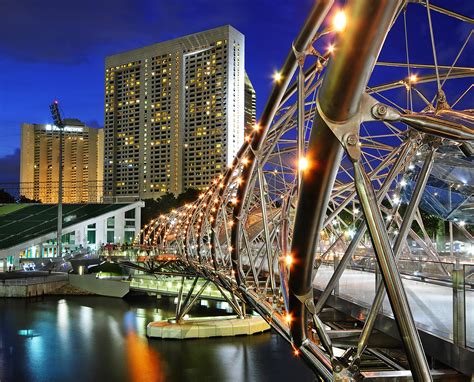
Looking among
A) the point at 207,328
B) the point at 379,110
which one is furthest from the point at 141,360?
the point at 379,110

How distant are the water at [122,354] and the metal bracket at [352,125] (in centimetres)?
2956

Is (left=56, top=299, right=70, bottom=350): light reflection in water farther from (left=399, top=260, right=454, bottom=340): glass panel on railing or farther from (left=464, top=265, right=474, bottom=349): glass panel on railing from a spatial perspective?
(left=464, top=265, right=474, bottom=349): glass panel on railing

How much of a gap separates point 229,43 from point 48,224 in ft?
340

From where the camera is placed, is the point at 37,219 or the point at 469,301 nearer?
the point at 469,301

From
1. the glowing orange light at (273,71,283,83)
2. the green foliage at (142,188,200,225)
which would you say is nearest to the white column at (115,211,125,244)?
the green foliage at (142,188,200,225)

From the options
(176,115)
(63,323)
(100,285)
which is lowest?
(63,323)

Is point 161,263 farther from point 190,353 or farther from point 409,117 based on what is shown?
point 409,117

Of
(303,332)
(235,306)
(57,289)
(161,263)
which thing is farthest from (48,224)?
(303,332)

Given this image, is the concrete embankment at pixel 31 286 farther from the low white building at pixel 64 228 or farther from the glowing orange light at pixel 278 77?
the glowing orange light at pixel 278 77

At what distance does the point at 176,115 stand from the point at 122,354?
151 meters

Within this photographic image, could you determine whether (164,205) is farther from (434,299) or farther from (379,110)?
(379,110)

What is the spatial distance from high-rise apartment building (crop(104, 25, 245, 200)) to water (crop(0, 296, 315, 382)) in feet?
420

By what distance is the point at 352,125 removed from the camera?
535 cm

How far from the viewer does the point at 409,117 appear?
581 centimetres
